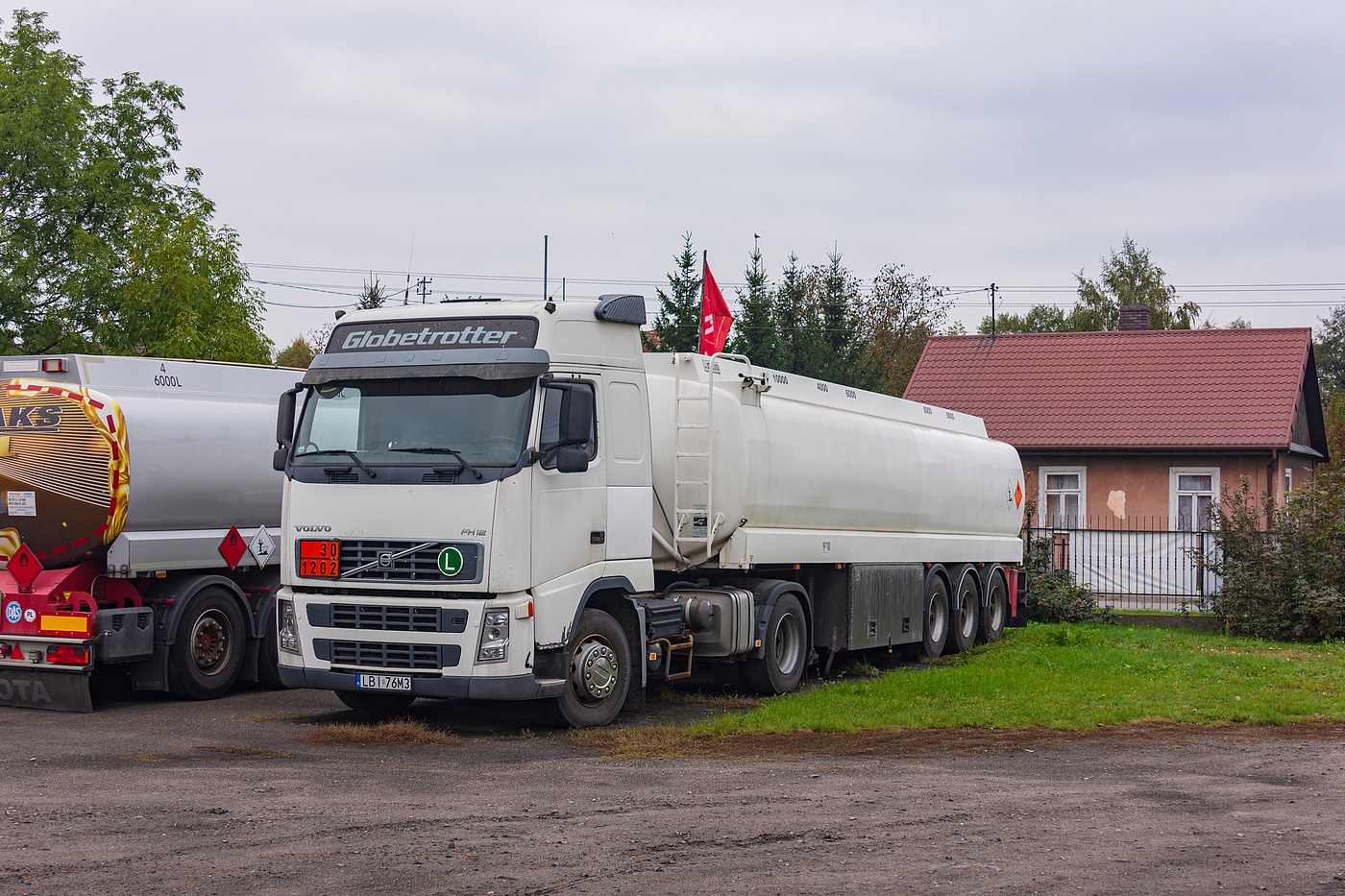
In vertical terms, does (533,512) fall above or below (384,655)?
above

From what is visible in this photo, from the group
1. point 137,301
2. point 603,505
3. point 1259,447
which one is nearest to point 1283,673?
point 603,505

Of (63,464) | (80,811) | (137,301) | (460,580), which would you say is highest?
(137,301)

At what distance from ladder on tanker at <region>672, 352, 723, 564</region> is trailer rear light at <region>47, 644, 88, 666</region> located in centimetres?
554

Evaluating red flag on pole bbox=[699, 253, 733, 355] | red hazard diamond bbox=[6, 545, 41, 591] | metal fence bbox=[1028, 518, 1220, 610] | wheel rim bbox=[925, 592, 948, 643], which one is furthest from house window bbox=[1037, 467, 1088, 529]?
red hazard diamond bbox=[6, 545, 41, 591]

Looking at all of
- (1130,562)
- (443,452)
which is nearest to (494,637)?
(443,452)

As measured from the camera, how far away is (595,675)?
12055 millimetres

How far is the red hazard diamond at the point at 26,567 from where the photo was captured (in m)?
13.1

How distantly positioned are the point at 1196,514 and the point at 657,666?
21.9 m

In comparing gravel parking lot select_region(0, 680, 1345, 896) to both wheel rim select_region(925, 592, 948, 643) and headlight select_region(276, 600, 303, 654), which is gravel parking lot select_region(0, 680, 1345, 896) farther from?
wheel rim select_region(925, 592, 948, 643)

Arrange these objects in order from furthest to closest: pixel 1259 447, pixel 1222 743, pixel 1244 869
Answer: pixel 1259 447, pixel 1222 743, pixel 1244 869

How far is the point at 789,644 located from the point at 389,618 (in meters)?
5.31

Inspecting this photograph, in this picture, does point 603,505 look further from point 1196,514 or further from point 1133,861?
point 1196,514

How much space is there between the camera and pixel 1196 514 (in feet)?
103

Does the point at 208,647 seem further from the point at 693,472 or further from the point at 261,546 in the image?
the point at 693,472
